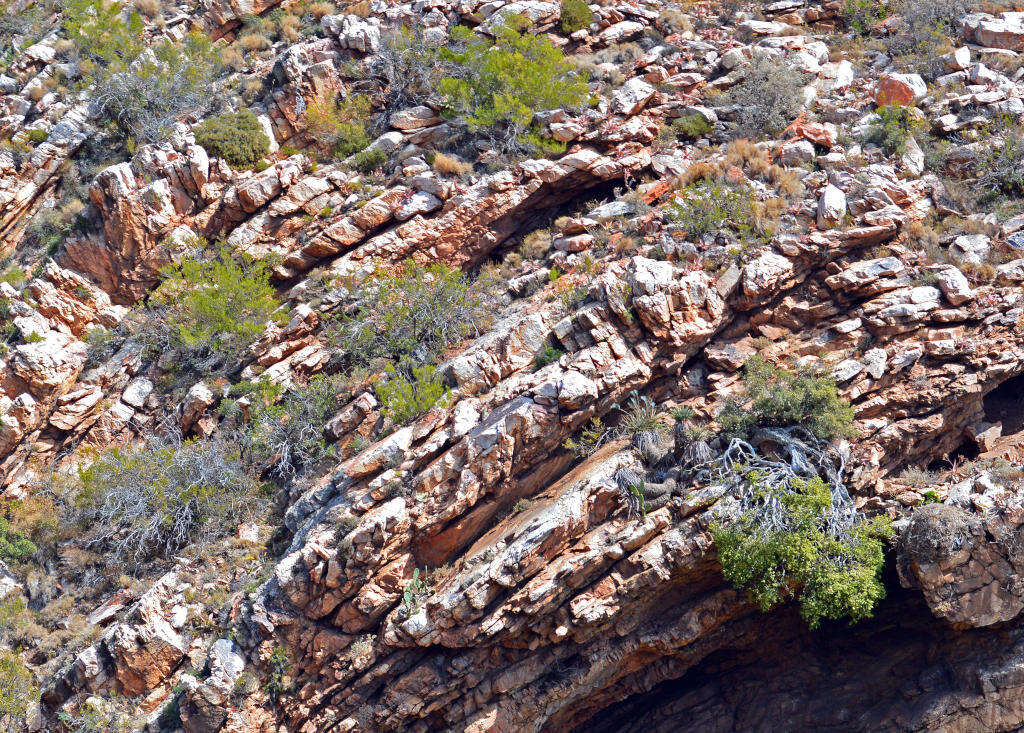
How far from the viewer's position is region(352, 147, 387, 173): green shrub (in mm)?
16203

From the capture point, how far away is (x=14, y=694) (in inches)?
419

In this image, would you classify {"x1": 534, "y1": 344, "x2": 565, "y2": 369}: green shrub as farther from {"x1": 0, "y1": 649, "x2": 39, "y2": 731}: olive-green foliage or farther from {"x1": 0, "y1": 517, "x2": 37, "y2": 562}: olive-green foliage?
{"x1": 0, "y1": 517, "x2": 37, "y2": 562}: olive-green foliage

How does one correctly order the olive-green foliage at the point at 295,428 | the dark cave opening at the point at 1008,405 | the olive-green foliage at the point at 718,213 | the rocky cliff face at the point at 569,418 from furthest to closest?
the olive-green foliage at the point at 295,428, the olive-green foliage at the point at 718,213, the dark cave opening at the point at 1008,405, the rocky cliff face at the point at 569,418

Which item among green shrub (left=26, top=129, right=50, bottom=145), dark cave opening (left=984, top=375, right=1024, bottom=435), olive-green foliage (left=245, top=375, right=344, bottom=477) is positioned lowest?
dark cave opening (left=984, top=375, right=1024, bottom=435)

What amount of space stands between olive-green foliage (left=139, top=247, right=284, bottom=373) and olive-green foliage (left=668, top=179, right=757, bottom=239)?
8063 mm

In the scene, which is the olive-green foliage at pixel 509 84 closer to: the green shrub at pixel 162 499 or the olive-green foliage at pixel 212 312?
the olive-green foliage at pixel 212 312

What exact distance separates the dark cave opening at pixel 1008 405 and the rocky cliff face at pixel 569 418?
0.18ft

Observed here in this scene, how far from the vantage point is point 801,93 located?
1538 centimetres

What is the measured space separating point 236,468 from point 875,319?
10.9 meters

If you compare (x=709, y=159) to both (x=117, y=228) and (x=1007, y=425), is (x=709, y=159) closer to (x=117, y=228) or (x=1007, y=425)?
(x=1007, y=425)

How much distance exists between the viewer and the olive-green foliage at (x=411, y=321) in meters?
13.6

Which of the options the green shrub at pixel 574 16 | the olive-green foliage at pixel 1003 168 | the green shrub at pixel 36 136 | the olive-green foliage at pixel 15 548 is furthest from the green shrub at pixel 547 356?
the green shrub at pixel 36 136

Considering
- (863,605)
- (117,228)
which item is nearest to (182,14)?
(117,228)

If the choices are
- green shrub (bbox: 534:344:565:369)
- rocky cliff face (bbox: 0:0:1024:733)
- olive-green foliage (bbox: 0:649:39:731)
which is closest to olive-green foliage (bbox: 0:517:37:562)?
rocky cliff face (bbox: 0:0:1024:733)
